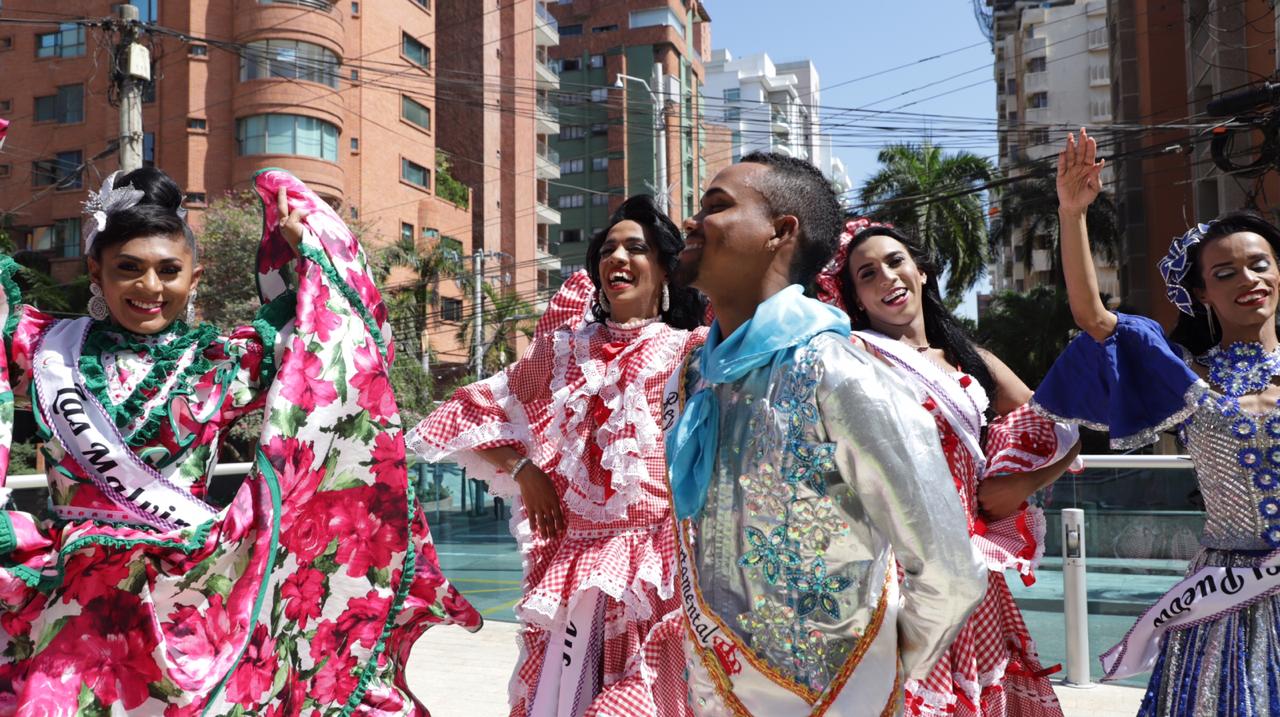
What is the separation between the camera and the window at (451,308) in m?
38.9

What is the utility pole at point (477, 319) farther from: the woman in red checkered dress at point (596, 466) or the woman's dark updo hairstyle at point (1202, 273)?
the woman's dark updo hairstyle at point (1202, 273)

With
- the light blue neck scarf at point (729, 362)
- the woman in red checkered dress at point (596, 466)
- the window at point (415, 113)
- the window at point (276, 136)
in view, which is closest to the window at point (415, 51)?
the window at point (415, 113)

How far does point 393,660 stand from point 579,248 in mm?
61620

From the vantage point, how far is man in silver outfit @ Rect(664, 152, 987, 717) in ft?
6.35

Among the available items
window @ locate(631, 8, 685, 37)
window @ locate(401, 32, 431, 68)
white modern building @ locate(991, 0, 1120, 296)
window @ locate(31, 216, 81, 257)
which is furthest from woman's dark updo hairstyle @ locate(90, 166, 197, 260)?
white modern building @ locate(991, 0, 1120, 296)

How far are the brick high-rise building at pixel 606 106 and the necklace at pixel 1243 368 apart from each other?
189 feet

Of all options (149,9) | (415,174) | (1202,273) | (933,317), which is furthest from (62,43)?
(1202,273)

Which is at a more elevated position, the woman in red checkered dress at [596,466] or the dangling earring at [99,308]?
the dangling earring at [99,308]

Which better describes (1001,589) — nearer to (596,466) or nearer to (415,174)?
(596,466)

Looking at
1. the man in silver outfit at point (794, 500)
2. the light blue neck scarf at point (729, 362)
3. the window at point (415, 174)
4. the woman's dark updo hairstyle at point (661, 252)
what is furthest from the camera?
the window at point (415, 174)

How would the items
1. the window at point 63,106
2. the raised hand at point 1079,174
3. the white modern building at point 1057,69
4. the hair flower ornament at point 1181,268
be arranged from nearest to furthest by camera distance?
1. the raised hand at point 1079,174
2. the hair flower ornament at point 1181,268
3. the window at point 63,106
4. the white modern building at point 1057,69

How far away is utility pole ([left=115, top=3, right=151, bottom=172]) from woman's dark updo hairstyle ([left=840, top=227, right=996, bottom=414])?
12942mm

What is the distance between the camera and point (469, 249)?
139ft

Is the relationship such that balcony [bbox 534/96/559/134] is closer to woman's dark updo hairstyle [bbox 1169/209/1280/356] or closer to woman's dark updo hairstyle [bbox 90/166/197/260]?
woman's dark updo hairstyle [bbox 90/166/197/260]
